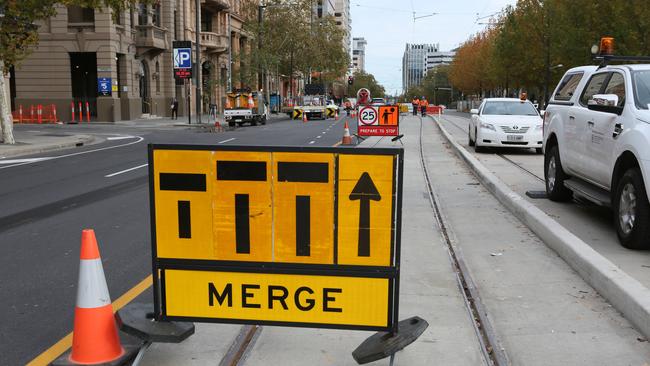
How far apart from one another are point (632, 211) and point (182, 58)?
35.6 meters

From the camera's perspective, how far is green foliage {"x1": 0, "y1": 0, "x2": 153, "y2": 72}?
70.9ft

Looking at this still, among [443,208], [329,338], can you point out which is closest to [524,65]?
[443,208]

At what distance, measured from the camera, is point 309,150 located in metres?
3.79

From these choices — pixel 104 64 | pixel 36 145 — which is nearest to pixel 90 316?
pixel 36 145

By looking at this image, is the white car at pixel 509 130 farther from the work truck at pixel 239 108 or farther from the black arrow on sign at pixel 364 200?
the work truck at pixel 239 108

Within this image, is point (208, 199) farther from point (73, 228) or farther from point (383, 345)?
point (73, 228)

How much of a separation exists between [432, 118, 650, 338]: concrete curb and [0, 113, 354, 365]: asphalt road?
153 inches

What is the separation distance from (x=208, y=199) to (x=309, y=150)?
664 millimetres

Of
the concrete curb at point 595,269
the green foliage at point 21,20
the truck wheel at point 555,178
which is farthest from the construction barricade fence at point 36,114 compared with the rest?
the concrete curb at point 595,269

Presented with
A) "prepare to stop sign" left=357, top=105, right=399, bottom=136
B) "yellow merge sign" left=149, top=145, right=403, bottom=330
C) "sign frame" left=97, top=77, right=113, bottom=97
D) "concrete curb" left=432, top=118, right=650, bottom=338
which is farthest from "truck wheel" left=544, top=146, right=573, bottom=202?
"sign frame" left=97, top=77, right=113, bottom=97

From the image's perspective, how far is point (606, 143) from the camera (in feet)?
24.6

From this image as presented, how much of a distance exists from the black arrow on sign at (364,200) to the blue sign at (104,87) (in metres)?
39.7

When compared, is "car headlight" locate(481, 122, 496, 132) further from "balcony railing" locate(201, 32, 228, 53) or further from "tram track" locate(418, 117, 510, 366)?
"balcony railing" locate(201, 32, 228, 53)

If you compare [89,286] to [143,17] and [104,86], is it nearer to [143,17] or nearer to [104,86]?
[104,86]
